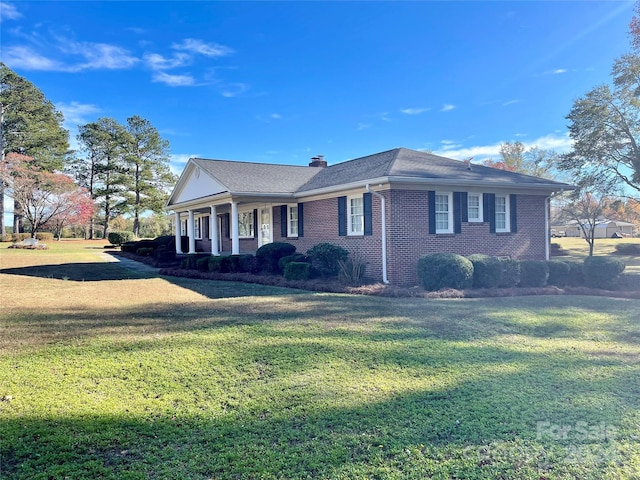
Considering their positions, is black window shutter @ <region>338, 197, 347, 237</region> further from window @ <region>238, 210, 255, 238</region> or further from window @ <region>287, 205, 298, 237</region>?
window @ <region>238, 210, 255, 238</region>

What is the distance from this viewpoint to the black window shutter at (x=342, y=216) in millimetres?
13430

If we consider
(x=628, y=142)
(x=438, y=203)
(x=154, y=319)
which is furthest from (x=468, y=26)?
(x=628, y=142)

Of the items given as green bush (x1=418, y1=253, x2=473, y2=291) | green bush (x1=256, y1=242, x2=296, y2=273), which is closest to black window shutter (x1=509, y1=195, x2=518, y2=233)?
green bush (x1=418, y1=253, x2=473, y2=291)

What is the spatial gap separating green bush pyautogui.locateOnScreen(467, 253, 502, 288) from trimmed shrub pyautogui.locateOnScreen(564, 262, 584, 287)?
2.47 metres

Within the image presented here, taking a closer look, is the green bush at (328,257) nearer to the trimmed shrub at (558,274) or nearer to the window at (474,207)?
the window at (474,207)

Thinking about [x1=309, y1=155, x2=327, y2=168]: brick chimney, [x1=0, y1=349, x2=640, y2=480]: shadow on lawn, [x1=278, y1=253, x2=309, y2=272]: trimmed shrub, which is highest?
[x1=309, y1=155, x2=327, y2=168]: brick chimney

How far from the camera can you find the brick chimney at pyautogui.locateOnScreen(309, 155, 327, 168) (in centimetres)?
2133

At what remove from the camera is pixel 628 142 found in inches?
961

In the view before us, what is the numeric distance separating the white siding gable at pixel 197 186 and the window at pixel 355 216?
5186mm

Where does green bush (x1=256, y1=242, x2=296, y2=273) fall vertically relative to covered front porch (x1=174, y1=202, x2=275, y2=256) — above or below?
below

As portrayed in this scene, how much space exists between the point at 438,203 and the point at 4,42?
13248 millimetres

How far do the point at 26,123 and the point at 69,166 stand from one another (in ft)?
22.6

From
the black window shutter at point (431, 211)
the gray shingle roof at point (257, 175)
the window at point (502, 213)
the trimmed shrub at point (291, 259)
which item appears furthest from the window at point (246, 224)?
the window at point (502, 213)

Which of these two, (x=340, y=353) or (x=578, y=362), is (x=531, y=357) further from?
(x=340, y=353)
